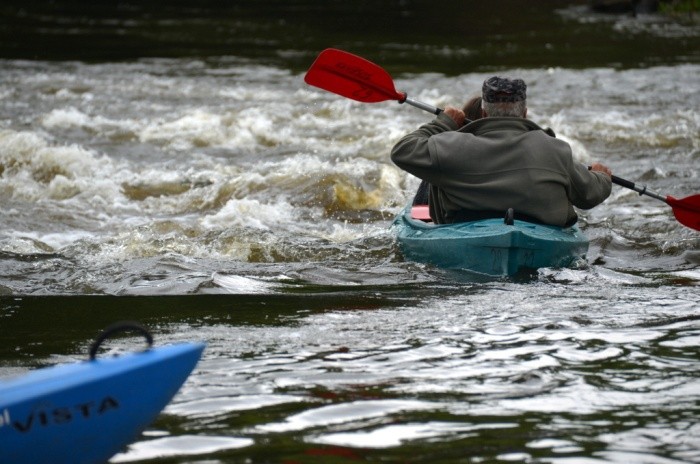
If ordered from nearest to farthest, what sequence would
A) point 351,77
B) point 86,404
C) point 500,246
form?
point 86,404 → point 500,246 → point 351,77

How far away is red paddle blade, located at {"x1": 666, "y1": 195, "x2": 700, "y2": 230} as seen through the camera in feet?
22.3

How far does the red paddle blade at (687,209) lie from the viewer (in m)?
6.81

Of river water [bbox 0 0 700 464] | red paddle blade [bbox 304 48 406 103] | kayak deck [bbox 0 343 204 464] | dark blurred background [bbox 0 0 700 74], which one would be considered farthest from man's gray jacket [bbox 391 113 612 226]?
dark blurred background [bbox 0 0 700 74]

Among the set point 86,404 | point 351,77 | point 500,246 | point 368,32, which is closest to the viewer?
point 86,404

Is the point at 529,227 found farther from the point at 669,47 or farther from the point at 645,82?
the point at 669,47

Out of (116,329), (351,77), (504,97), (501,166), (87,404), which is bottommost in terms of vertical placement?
(87,404)

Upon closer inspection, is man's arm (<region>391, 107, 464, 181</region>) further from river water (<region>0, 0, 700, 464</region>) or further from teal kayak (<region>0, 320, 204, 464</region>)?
teal kayak (<region>0, 320, 204, 464</region>)

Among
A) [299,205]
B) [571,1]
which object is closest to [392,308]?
[299,205]

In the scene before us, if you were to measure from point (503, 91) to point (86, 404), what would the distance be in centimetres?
338

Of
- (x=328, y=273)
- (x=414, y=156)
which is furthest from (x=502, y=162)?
(x=328, y=273)

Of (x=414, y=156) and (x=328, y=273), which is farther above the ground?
(x=414, y=156)

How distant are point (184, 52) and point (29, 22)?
618 centimetres

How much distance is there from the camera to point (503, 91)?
5.72 meters

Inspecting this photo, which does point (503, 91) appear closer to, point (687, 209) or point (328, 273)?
point (328, 273)
